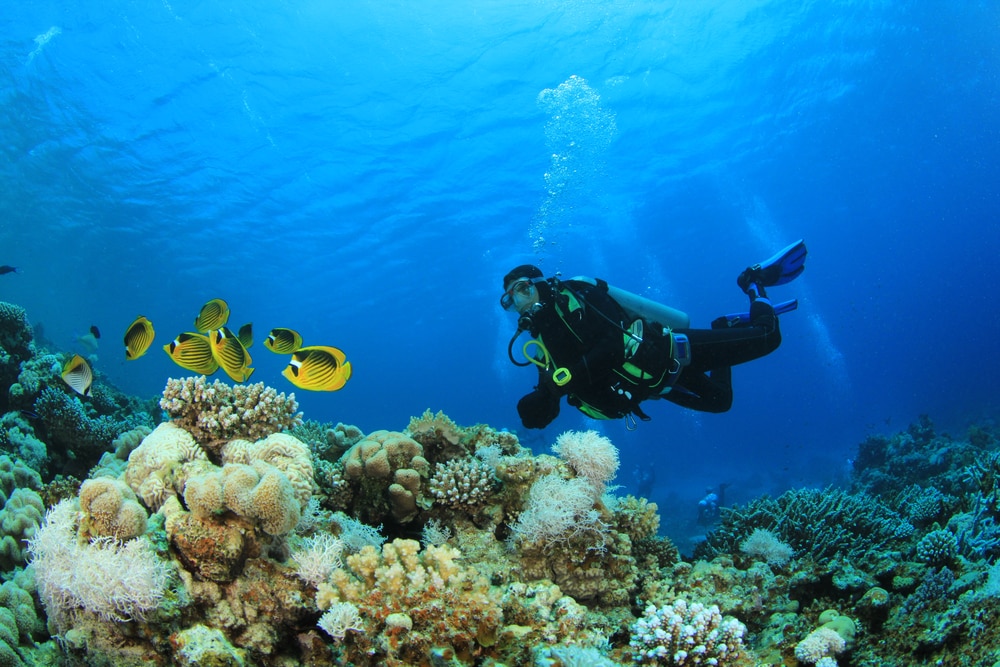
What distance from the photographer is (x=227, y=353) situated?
4129 mm

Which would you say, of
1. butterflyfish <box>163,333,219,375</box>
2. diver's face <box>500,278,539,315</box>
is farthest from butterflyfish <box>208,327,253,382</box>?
diver's face <box>500,278,539,315</box>

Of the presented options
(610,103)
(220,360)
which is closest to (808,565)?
(220,360)

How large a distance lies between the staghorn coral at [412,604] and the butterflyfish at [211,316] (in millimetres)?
3318

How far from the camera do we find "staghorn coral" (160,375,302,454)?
4008mm

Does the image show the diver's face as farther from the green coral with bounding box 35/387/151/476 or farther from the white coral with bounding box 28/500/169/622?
the green coral with bounding box 35/387/151/476

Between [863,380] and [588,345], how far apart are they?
13018 cm

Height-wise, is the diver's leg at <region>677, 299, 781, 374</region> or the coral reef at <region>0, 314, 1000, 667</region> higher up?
the diver's leg at <region>677, 299, 781, 374</region>

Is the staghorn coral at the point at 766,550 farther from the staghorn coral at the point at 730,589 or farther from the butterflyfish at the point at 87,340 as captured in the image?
the butterflyfish at the point at 87,340

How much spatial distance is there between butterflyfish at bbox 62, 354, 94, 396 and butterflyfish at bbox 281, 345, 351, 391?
316cm

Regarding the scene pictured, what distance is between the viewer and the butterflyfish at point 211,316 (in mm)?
4922

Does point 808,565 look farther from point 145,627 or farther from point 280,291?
point 280,291

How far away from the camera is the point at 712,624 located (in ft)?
9.25

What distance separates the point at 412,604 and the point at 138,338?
383cm

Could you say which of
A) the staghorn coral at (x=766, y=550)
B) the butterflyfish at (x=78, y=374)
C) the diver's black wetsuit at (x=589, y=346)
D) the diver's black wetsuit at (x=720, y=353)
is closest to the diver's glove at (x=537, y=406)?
the diver's black wetsuit at (x=589, y=346)
